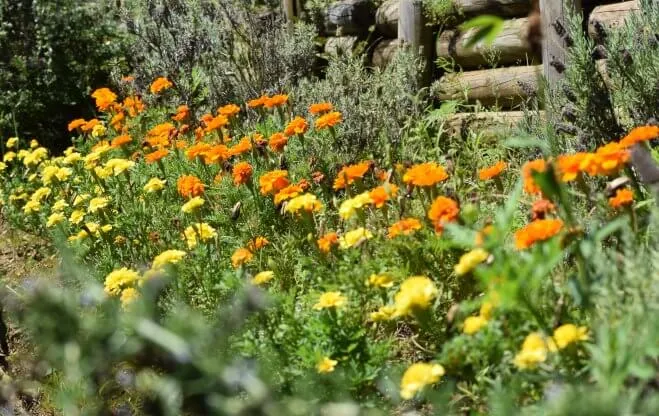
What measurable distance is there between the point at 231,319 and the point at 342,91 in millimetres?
3519

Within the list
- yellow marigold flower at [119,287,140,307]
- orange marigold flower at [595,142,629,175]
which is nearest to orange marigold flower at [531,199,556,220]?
orange marigold flower at [595,142,629,175]

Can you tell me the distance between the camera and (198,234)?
297 centimetres

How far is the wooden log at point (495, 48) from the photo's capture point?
16.1ft

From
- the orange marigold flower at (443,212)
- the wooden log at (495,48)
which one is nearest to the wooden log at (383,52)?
the wooden log at (495,48)

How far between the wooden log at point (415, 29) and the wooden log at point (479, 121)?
15.6 inches

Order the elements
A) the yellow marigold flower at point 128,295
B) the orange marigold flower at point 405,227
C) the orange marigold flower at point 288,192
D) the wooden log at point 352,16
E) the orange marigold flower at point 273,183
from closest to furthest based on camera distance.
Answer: the orange marigold flower at point 405,227 → the yellow marigold flower at point 128,295 → the orange marigold flower at point 288,192 → the orange marigold flower at point 273,183 → the wooden log at point 352,16

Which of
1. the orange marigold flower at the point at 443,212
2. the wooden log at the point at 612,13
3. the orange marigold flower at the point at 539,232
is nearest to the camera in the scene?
the orange marigold flower at the point at 539,232

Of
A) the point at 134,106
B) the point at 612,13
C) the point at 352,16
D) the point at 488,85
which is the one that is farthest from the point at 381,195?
the point at 352,16

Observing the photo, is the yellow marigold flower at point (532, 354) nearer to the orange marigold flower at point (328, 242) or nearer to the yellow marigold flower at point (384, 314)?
the yellow marigold flower at point (384, 314)

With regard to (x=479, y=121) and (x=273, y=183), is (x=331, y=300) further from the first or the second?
(x=479, y=121)

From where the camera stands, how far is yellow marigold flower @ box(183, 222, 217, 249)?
2.90 m

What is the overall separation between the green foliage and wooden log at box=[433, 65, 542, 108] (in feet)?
9.97

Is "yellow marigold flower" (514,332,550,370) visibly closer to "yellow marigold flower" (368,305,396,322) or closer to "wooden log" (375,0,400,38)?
"yellow marigold flower" (368,305,396,322)

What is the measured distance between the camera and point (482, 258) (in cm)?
189
